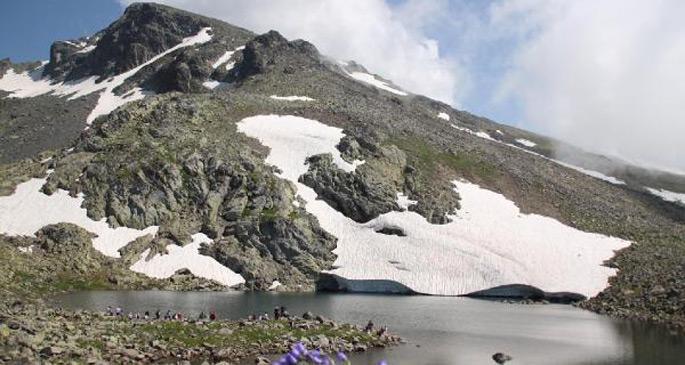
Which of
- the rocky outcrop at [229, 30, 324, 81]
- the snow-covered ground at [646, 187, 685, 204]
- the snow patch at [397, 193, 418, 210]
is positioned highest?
the rocky outcrop at [229, 30, 324, 81]

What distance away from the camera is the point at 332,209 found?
107688 mm

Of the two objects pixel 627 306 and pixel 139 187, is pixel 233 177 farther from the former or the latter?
pixel 627 306

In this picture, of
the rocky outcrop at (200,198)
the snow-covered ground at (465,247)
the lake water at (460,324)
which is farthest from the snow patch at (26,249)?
the snow-covered ground at (465,247)

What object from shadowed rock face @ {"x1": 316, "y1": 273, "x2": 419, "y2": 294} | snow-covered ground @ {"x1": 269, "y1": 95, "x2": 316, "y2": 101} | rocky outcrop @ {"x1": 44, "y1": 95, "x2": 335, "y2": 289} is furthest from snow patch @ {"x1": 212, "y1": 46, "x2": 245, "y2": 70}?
shadowed rock face @ {"x1": 316, "y1": 273, "x2": 419, "y2": 294}

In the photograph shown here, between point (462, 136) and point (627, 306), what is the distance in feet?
292

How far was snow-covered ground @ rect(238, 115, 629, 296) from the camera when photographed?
91812 mm

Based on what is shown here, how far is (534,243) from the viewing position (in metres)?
102

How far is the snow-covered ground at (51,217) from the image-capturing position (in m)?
88.4

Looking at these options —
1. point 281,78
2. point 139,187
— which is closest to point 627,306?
point 139,187

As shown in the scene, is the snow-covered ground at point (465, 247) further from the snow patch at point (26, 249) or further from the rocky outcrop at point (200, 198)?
the snow patch at point (26, 249)

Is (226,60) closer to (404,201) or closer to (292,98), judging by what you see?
(292,98)

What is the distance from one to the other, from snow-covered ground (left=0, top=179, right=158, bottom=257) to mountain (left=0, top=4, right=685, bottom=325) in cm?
28

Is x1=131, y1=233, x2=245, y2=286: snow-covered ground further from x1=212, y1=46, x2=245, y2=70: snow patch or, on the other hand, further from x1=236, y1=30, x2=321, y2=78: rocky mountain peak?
x1=212, y1=46, x2=245, y2=70: snow patch

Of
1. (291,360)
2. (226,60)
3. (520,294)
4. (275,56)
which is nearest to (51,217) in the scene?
(520,294)
